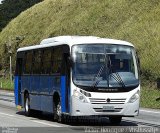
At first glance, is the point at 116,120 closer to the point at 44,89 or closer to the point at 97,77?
the point at 97,77

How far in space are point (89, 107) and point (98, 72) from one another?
117 cm

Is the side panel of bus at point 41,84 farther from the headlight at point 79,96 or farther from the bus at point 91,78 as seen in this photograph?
the headlight at point 79,96

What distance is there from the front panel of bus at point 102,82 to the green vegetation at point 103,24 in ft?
37.4

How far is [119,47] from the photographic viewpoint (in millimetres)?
18766

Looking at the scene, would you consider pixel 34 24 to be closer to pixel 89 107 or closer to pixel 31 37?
pixel 31 37

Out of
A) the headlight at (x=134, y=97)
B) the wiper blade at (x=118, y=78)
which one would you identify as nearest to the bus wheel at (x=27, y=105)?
the wiper blade at (x=118, y=78)

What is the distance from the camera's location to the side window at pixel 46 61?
20.3 meters

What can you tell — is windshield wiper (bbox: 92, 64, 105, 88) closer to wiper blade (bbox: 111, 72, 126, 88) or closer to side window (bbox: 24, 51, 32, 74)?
wiper blade (bbox: 111, 72, 126, 88)

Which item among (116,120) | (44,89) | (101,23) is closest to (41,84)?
(44,89)

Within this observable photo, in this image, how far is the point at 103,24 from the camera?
61562mm

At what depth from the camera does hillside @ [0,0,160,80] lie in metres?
47.9

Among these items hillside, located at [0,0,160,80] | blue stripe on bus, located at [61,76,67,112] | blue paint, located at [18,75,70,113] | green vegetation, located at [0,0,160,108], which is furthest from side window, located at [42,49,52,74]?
hillside, located at [0,0,160,80]

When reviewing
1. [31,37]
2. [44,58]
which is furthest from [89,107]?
[31,37]

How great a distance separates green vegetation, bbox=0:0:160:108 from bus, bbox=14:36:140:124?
1085cm
